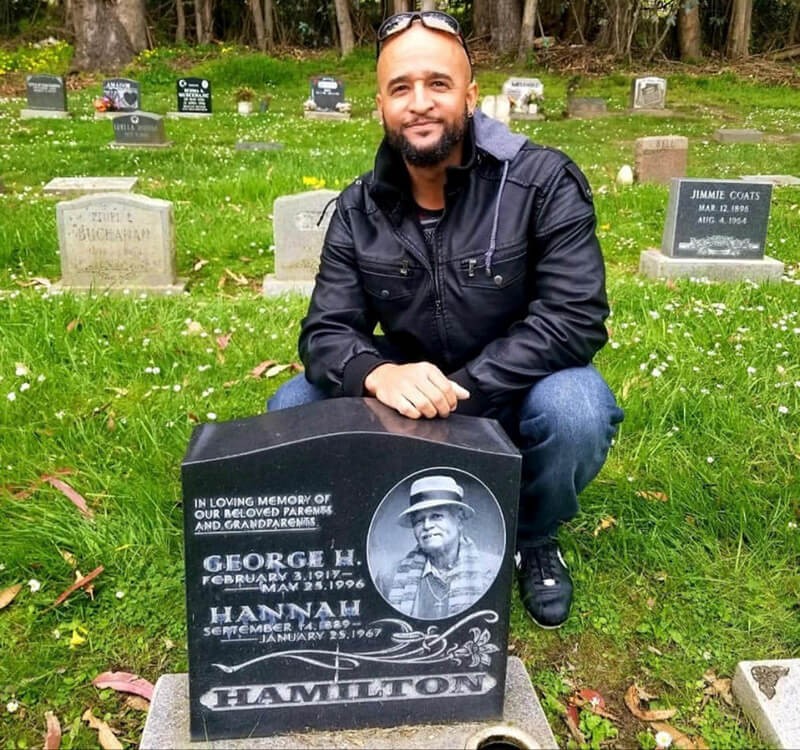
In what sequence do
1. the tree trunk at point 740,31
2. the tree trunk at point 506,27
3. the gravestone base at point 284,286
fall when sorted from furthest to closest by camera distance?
the tree trunk at point 506,27
the tree trunk at point 740,31
the gravestone base at point 284,286

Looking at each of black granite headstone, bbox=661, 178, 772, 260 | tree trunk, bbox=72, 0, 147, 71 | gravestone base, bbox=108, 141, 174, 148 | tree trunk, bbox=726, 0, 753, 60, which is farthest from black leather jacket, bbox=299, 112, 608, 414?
tree trunk, bbox=726, 0, 753, 60

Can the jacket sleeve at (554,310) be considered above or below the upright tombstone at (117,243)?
above

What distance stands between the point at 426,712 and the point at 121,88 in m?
17.1

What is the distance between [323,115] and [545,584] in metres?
15.5

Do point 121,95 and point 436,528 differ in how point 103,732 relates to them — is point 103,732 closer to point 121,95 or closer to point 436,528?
point 436,528

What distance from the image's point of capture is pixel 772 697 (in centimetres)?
226

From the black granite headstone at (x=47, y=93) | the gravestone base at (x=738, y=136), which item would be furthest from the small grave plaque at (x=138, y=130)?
the gravestone base at (x=738, y=136)

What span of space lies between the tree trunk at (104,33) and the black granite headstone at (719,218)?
20.7 meters

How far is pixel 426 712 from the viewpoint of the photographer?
6.80 feet

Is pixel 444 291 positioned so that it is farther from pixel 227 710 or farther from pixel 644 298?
pixel 644 298

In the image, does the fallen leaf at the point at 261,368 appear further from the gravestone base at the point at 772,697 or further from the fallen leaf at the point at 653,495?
Answer: the gravestone base at the point at 772,697

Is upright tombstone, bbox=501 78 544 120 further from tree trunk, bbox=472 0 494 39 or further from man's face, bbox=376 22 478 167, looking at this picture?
man's face, bbox=376 22 478 167

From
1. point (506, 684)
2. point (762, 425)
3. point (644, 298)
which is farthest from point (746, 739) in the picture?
point (644, 298)

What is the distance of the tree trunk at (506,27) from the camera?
2544 cm
